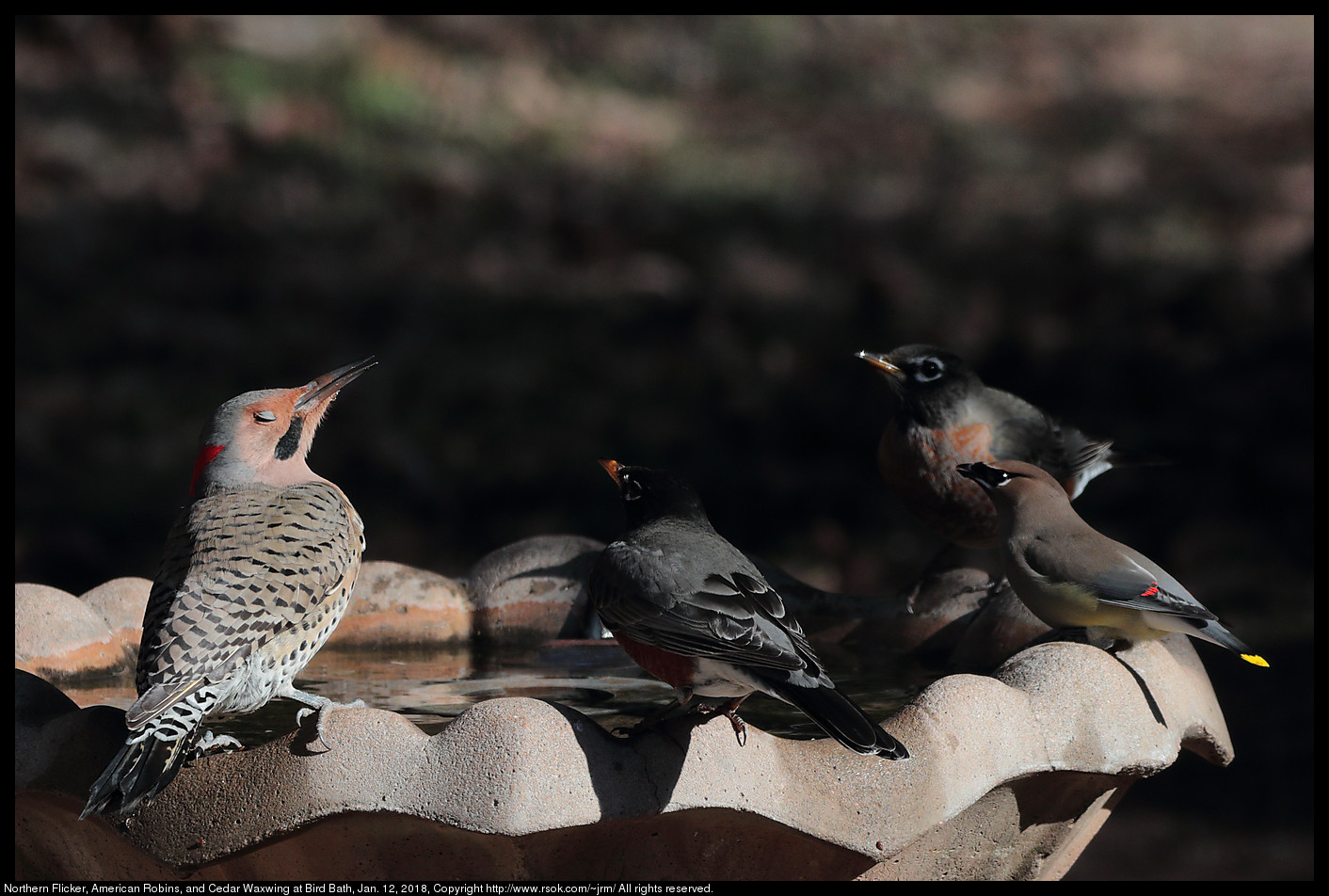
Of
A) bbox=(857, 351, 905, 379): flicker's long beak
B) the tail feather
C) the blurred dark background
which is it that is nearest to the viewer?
the tail feather

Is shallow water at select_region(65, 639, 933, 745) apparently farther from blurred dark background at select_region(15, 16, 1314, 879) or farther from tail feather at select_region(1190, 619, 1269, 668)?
blurred dark background at select_region(15, 16, 1314, 879)

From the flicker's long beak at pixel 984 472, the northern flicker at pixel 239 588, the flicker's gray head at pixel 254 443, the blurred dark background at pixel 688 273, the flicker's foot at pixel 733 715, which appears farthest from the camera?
the blurred dark background at pixel 688 273

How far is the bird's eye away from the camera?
5043 millimetres

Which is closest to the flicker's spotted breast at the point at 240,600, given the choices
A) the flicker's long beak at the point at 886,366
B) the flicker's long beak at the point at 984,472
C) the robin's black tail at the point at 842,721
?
the robin's black tail at the point at 842,721

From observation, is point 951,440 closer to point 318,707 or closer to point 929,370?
point 929,370

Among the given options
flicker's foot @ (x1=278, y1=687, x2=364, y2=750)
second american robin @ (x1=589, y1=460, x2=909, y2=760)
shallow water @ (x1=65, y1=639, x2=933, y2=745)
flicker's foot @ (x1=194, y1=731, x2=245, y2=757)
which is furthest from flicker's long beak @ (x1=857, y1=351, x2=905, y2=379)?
flicker's foot @ (x1=194, y1=731, x2=245, y2=757)

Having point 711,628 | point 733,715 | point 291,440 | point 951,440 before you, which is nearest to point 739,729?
point 733,715

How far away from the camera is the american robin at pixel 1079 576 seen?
3756 mm

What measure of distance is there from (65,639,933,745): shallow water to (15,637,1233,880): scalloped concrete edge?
51 cm

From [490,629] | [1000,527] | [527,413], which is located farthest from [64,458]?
[1000,527]

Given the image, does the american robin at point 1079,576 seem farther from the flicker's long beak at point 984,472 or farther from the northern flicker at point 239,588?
the northern flicker at point 239,588

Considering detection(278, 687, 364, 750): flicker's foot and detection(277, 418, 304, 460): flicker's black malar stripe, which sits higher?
detection(277, 418, 304, 460): flicker's black malar stripe

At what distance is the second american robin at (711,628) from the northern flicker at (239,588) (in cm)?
76

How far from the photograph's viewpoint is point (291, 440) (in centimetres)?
399
